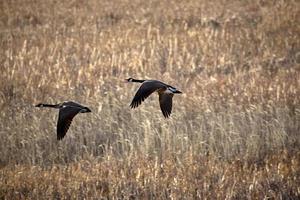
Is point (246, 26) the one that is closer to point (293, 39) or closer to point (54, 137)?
point (293, 39)

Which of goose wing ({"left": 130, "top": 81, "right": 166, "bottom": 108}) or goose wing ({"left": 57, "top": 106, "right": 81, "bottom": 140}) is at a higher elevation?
goose wing ({"left": 130, "top": 81, "right": 166, "bottom": 108})

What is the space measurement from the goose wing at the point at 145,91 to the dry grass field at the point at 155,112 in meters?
1.33

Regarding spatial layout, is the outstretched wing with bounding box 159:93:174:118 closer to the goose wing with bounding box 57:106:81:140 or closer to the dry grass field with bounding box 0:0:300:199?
the dry grass field with bounding box 0:0:300:199

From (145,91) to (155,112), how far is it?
8.26 ft

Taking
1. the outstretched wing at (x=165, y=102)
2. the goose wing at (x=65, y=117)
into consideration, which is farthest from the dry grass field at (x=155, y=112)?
the goose wing at (x=65, y=117)

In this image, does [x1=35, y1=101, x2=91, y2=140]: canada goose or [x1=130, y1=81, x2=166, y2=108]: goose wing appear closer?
[x1=130, y1=81, x2=166, y2=108]: goose wing

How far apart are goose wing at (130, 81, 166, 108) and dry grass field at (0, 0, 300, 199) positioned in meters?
1.33

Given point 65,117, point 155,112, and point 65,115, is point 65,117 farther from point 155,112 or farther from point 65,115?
point 155,112

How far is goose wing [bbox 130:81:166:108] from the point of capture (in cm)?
426

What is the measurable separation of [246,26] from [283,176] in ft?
18.6

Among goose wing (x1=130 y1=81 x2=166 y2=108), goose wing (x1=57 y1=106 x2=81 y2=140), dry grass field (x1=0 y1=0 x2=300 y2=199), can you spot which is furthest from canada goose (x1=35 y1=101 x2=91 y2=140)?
dry grass field (x1=0 y1=0 x2=300 y2=199)

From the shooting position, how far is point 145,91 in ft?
14.2

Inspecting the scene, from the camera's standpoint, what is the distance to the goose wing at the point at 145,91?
4.26 m

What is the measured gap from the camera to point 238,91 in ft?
24.0
